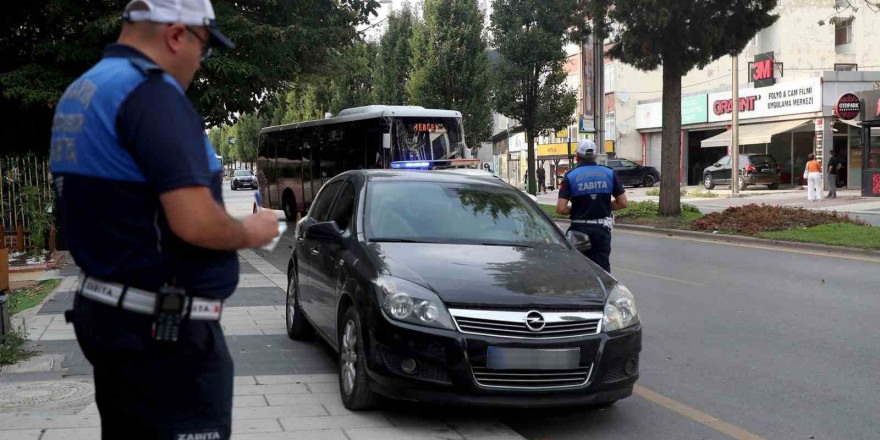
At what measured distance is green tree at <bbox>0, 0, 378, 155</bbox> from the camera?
15496mm

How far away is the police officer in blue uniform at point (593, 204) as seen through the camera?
8.28 metres

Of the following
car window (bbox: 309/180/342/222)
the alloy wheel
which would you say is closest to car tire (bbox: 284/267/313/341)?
car window (bbox: 309/180/342/222)

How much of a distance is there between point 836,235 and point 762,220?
2.28m

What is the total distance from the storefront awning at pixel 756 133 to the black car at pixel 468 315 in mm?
35818

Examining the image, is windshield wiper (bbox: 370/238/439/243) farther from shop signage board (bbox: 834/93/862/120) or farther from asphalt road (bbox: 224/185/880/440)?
shop signage board (bbox: 834/93/862/120)

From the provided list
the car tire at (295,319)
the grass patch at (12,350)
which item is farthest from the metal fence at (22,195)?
the grass patch at (12,350)

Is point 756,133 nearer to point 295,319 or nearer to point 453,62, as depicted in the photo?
point 453,62

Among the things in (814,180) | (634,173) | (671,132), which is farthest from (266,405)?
(634,173)

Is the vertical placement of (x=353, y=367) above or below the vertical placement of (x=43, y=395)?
above

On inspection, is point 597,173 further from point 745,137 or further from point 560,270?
point 745,137

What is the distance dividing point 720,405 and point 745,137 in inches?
1520

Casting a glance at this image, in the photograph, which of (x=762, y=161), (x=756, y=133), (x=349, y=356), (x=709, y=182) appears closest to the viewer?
(x=349, y=356)

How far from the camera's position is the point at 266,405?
5664mm

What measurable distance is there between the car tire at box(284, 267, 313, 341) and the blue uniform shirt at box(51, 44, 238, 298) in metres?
5.56
